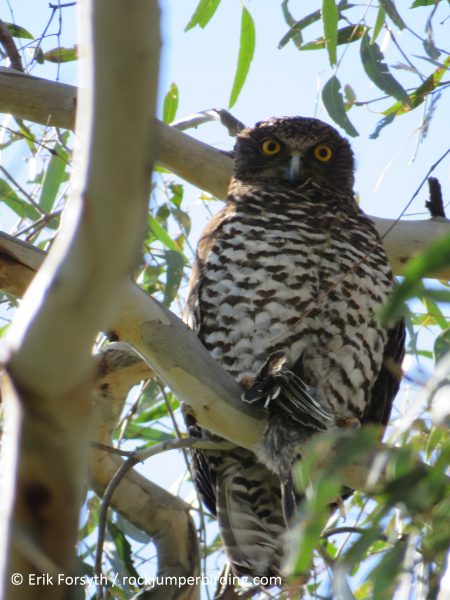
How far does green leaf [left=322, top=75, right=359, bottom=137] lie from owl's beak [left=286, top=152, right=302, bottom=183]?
1.60 feet

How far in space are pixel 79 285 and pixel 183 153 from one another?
293 cm

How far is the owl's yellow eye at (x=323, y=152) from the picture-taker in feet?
14.9

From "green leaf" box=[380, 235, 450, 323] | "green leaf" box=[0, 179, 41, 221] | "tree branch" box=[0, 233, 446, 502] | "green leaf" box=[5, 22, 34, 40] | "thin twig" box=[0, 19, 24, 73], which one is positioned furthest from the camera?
"green leaf" box=[5, 22, 34, 40]

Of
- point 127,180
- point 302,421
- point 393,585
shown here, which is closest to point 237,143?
point 302,421

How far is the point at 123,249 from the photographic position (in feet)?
4.29

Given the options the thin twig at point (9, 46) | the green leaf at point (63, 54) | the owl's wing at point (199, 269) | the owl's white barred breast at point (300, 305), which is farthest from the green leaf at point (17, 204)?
the owl's white barred breast at point (300, 305)

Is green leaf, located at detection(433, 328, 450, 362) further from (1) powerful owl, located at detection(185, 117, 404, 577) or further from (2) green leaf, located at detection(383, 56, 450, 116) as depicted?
(2) green leaf, located at detection(383, 56, 450, 116)

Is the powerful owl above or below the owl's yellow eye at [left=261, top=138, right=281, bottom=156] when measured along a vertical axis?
below

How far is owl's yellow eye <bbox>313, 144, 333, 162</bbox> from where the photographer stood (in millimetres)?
4547

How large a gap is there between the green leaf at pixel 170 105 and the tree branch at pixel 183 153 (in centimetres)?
40

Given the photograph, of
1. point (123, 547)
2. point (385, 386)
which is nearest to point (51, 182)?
point (123, 547)

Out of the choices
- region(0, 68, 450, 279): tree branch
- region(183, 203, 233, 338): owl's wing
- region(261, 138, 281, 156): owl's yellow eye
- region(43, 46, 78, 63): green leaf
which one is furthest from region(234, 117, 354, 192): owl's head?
region(43, 46, 78, 63): green leaf

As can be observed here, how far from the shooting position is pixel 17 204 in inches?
175

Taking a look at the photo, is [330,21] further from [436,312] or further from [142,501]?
[142,501]
